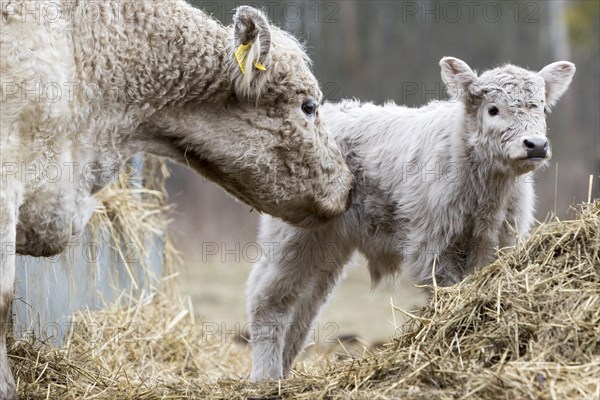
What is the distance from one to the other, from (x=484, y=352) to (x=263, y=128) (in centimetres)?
175

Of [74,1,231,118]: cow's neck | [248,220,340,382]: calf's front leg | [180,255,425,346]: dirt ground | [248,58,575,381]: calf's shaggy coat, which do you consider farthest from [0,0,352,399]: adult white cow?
[180,255,425,346]: dirt ground

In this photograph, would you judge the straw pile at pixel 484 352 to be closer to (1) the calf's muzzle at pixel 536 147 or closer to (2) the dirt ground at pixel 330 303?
(1) the calf's muzzle at pixel 536 147

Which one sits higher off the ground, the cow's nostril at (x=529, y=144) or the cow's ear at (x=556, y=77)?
the cow's ear at (x=556, y=77)

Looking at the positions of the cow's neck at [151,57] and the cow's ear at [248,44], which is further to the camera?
the cow's ear at [248,44]

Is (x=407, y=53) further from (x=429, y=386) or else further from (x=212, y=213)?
(x=429, y=386)

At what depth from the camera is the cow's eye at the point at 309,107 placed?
5246mm

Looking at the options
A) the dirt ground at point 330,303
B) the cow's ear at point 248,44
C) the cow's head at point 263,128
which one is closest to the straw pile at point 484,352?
the cow's head at point 263,128

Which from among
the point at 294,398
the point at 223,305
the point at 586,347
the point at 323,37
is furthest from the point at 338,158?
the point at 323,37

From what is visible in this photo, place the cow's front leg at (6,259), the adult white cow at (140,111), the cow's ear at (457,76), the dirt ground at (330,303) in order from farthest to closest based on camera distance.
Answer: the dirt ground at (330,303) → the cow's ear at (457,76) → the adult white cow at (140,111) → the cow's front leg at (6,259)

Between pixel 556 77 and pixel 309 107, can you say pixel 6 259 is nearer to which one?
pixel 309 107

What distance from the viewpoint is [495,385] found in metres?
3.77

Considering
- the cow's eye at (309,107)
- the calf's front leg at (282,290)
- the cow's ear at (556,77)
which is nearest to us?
the cow's eye at (309,107)

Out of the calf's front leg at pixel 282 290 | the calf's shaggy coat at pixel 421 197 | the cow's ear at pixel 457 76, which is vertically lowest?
the calf's front leg at pixel 282 290

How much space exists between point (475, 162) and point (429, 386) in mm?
2314
